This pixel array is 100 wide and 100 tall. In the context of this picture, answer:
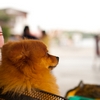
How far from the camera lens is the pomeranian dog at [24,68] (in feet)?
3.40

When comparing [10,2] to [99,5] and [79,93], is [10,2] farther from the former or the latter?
[79,93]

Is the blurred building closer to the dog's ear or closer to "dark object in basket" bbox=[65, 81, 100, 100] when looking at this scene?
"dark object in basket" bbox=[65, 81, 100, 100]

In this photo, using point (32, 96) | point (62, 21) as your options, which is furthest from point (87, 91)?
point (62, 21)

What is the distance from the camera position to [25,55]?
41.3 inches

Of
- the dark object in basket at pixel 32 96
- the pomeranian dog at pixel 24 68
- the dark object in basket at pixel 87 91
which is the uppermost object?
the pomeranian dog at pixel 24 68

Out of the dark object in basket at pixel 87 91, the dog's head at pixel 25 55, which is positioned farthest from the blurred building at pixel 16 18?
the dog's head at pixel 25 55

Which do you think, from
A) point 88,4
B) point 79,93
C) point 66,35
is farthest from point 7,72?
point 66,35

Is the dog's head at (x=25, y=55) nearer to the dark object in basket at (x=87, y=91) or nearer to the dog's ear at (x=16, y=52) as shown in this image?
the dog's ear at (x=16, y=52)

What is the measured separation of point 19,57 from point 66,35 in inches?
255

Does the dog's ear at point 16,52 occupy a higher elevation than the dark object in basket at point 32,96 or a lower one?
higher

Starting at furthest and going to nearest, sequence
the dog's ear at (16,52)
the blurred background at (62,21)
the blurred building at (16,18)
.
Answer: the blurred building at (16,18) < the blurred background at (62,21) < the dog's ear at (16,52)

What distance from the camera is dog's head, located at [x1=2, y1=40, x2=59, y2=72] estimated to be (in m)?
1.03

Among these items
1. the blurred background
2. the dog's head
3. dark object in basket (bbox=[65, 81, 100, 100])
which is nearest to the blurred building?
the blurred background

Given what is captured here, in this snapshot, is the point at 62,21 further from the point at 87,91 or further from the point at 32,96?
the point at 32,96
